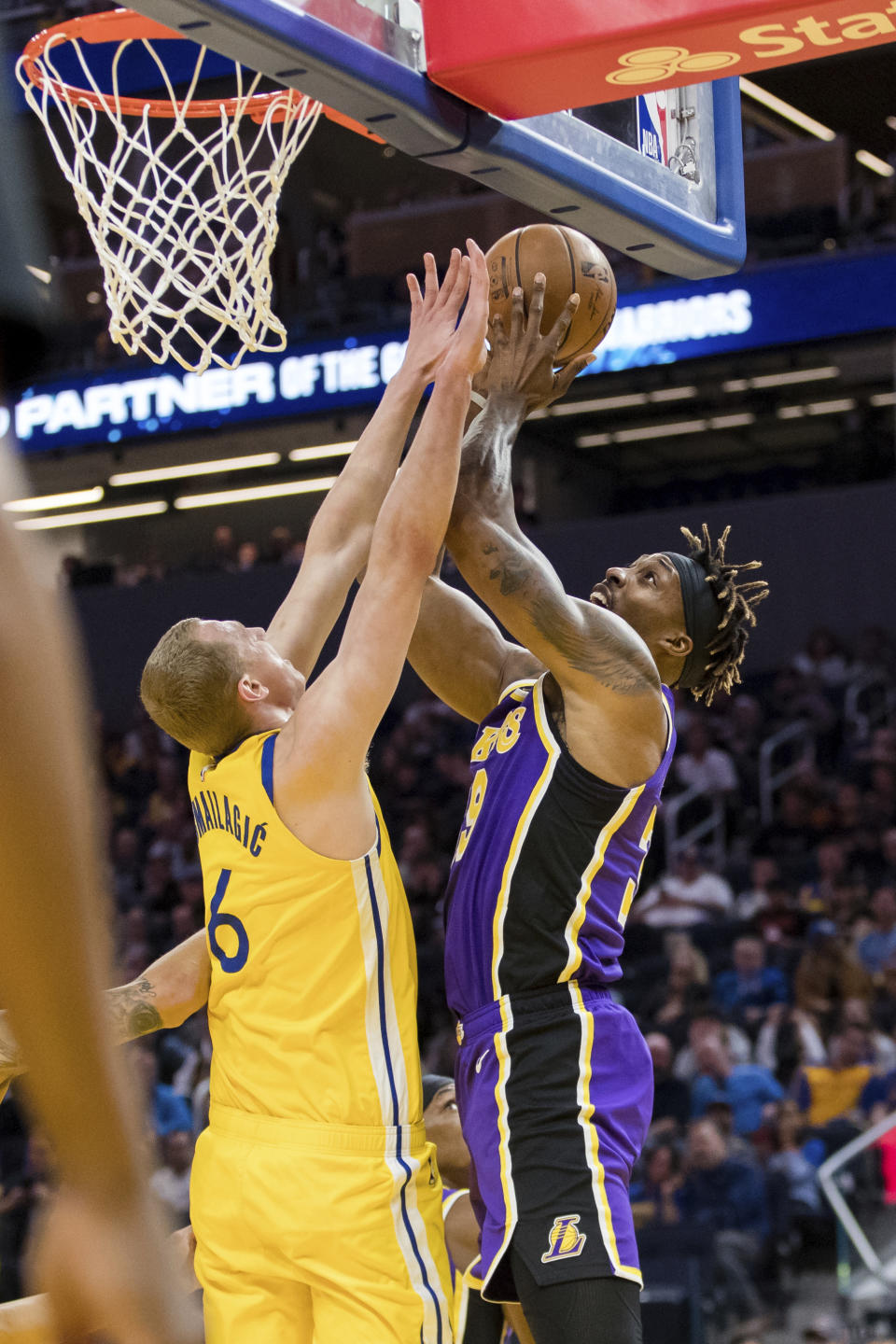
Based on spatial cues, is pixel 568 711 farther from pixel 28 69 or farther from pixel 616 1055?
pixel 28 69

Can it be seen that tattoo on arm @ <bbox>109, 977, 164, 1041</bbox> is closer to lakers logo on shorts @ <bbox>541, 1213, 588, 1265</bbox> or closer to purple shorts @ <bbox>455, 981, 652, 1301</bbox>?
purple shorts @ <bbox>455, 981, 652, 1301</bbox>

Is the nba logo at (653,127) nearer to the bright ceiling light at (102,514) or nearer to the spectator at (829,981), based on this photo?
the spectator at (829,981)

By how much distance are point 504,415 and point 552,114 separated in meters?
0.73

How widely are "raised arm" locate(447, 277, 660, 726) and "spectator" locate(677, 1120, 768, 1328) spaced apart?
5.14 metres

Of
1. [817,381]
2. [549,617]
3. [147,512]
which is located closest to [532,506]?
[817,381]

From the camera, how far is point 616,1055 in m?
3.23

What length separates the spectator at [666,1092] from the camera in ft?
30.9

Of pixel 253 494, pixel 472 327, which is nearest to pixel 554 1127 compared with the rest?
pixel 472 327

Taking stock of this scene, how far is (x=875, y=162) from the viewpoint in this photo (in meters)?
17.4

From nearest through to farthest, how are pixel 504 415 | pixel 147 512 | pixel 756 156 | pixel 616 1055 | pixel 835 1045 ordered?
pixel 616 1055 < pixel 504 415 < pixel 835 1045 < pixel 756 156 < pixel 147 512

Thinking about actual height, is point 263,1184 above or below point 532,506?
below

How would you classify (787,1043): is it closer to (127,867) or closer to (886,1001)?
(886,1001)

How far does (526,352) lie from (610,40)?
62 cm

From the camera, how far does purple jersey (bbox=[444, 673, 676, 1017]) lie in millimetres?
3256
